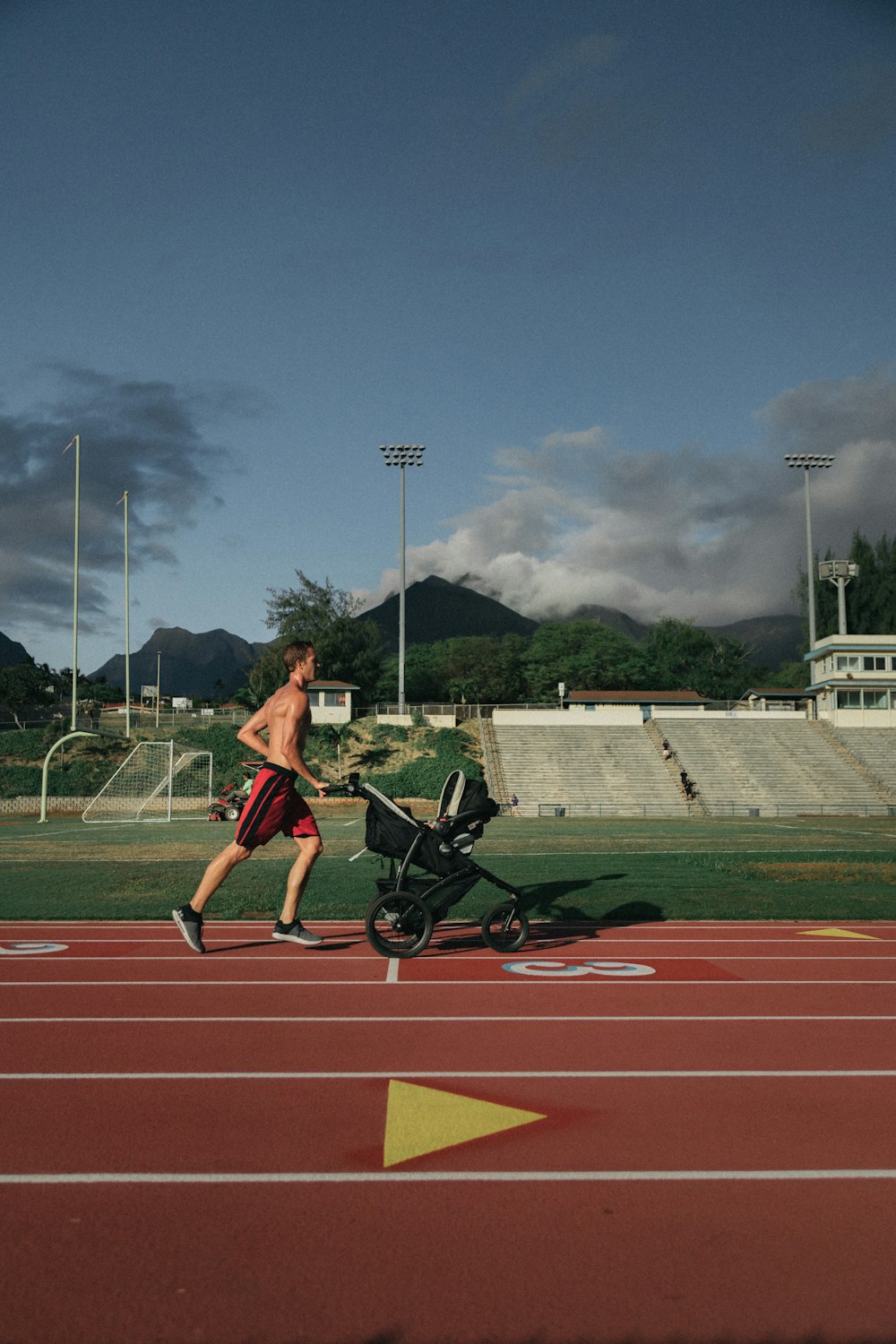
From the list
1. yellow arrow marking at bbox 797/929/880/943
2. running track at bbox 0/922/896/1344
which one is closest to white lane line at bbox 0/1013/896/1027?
running track at bbox 0/922/896/1344

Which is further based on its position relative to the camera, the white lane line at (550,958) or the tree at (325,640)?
the tree at (325,640)

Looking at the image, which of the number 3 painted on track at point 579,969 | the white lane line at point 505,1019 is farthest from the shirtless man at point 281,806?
the white lane line at point 505,1019

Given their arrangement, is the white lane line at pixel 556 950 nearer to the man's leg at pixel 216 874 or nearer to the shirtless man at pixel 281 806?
the shirtless man at pixel 281 806

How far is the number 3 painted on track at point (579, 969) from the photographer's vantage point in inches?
287

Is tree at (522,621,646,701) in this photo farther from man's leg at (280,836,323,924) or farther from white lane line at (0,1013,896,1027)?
Result: white lane line at (0,1013,896,1027)

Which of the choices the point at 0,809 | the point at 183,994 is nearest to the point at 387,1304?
the point at 183,994

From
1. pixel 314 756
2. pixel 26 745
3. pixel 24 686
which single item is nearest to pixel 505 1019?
pixel 314 756

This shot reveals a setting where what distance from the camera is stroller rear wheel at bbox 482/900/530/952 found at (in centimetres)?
796

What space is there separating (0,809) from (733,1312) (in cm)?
4875

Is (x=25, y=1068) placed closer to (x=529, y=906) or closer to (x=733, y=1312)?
(x=733, y=1312)

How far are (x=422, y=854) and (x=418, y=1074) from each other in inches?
112

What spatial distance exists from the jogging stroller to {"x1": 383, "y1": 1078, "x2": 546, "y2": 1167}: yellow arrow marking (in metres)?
3.01

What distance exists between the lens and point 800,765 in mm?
51844

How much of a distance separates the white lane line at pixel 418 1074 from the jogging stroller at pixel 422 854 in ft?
8.66
